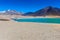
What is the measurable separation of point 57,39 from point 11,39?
2.23 metres

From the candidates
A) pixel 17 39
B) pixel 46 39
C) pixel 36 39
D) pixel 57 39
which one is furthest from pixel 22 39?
pixel 57 39

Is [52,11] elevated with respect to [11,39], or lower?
elevated

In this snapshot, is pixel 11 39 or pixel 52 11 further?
pixel 52 11

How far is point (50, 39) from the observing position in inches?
259

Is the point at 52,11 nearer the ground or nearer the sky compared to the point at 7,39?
nearer the sky

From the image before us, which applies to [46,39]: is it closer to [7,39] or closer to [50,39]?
[50,39]

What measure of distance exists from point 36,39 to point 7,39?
4.59 feet

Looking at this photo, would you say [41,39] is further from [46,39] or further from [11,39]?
[11,39]

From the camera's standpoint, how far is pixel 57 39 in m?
6.58

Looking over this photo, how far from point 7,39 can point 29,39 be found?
1.06m

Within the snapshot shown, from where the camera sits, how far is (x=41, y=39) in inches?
257

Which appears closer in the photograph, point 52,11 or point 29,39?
point 29,39

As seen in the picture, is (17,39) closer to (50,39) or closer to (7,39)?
(7,39)

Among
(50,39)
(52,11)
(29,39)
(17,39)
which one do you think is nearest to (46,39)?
(50,39)
